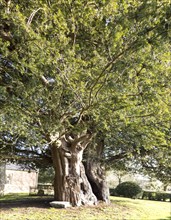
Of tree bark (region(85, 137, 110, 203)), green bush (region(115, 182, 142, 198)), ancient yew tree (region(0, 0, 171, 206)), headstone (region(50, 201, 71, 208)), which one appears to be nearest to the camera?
ancient yew tree (region(0, 0, 171, 206))

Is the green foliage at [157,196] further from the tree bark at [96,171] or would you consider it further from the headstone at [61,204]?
the headstone at [61,204]

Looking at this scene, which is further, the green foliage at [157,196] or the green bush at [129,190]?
the green foliage at [157,196]

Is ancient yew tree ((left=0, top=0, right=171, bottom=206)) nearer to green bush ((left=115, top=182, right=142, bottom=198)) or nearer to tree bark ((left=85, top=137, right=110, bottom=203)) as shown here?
tree bark ((left=85, top=137, right=110, bottom=203))

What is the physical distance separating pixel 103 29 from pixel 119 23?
486 mm

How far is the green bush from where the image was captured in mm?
18844

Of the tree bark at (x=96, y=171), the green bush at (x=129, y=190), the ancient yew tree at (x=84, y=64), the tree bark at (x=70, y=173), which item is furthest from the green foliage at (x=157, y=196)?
the ancient yew tree at (x=84, y=64)

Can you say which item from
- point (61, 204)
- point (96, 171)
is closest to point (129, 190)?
point (96, 171)

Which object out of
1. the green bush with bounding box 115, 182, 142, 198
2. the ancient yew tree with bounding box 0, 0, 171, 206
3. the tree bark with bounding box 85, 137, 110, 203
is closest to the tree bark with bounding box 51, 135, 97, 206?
the tree bark with bounding box 85, 137, 110, 203

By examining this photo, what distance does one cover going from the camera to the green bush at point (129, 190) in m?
18.8

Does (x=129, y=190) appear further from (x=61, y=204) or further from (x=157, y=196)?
(x=61, y=204)

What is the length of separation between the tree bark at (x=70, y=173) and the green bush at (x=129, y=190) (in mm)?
9577

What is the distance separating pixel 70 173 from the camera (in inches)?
391

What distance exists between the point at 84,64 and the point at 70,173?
231 inches

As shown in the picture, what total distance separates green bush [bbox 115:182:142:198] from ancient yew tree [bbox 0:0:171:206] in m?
12.4
